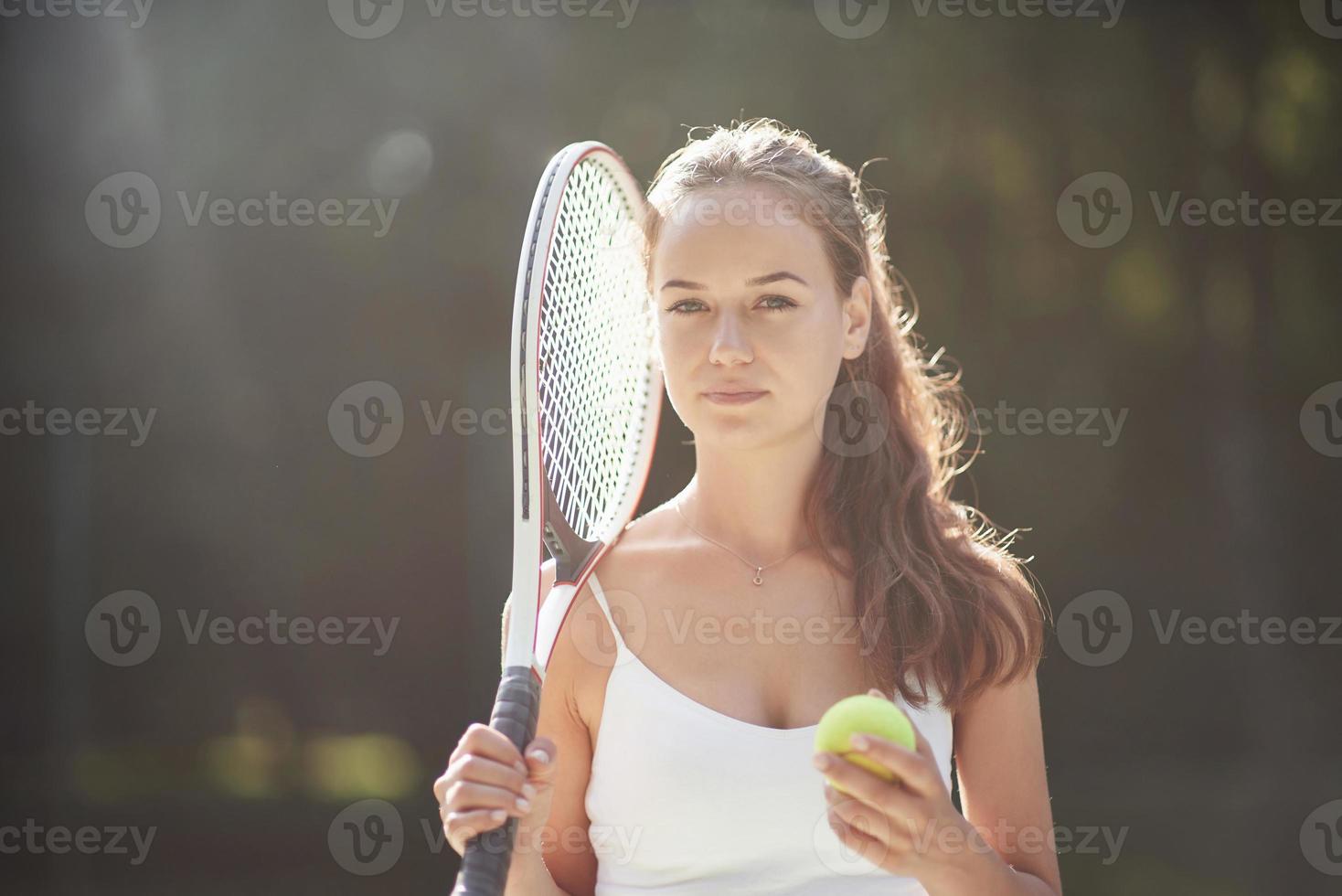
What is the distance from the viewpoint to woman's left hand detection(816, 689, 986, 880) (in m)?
1.17

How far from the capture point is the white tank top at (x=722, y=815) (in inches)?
58.1

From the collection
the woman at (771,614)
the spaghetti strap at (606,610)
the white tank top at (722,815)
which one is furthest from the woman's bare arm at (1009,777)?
the spaghetti strap at (606,610)

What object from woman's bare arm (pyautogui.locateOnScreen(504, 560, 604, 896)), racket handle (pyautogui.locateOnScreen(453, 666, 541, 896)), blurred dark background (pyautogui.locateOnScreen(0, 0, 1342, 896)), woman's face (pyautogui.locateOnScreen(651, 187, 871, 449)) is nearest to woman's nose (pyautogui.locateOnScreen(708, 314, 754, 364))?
woman's face (pyautogui.locateOnScreen(651, 187, 871, 449))

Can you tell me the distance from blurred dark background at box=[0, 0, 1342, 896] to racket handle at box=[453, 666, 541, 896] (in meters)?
2.52

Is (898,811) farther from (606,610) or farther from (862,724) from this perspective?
(606,610)

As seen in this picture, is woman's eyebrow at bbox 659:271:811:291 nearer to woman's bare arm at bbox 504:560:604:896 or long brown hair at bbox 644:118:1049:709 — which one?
long brown hair at bbox 644:118:1049:709

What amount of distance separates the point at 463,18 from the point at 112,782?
2.38m

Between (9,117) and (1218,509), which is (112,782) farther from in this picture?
(1218,509)

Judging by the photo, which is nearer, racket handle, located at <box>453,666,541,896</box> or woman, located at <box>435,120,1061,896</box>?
racket handle, located at <box>453,666,541,896</box>

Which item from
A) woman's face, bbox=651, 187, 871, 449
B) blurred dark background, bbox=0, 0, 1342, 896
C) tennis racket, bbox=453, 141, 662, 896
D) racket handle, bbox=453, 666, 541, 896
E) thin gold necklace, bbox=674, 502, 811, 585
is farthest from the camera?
blurred dark background, bbox=0, 0, 1342, 896

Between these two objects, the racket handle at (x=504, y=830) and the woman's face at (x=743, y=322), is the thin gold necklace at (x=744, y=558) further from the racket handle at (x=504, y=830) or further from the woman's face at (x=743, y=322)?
the racket handle at (x=504, y=830)

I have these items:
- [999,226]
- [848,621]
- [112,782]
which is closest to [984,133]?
[999,226]

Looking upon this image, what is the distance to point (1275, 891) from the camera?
142 inches

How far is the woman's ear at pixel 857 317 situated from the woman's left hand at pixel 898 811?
576mm
